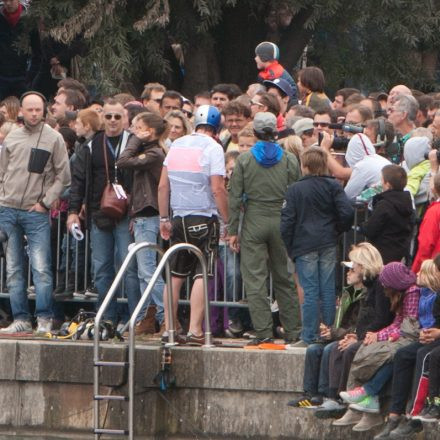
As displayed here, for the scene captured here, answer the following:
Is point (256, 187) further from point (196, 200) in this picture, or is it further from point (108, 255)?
point (108, 255)

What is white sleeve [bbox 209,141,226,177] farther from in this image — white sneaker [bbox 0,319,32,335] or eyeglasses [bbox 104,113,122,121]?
white sneaker [bbox 0,319,32,335]

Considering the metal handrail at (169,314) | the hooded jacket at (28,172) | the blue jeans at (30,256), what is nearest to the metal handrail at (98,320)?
the metal handrail at (169,314)

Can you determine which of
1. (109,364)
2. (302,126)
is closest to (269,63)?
(302,126)

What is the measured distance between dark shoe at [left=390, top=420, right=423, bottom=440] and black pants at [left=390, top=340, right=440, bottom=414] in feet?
0.40

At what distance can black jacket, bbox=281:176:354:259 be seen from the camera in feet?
49.0

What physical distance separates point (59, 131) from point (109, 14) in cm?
466

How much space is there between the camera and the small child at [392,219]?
14.8 metres

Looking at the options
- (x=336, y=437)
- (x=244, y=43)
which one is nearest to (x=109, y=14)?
(x=244, y=43)

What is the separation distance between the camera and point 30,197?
16.5 meters

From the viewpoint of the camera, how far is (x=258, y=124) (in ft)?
50.2

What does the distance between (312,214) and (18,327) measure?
3050 mm

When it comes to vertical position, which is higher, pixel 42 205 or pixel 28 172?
pixel 28 172

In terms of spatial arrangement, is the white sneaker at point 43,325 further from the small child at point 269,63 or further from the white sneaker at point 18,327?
the small child at point 269,63

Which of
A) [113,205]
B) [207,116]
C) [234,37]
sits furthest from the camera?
[234,37]
